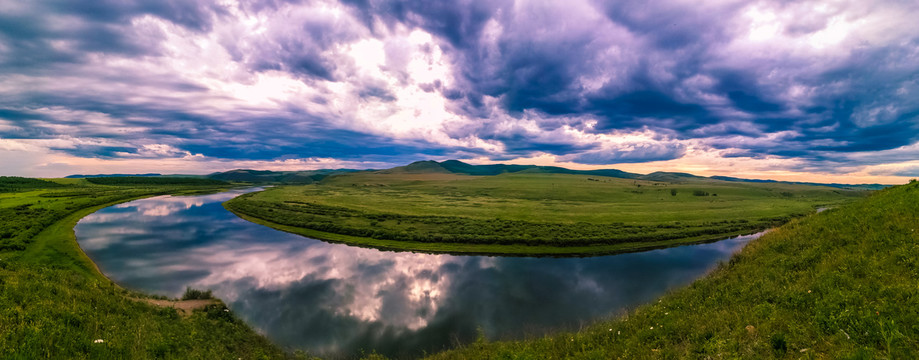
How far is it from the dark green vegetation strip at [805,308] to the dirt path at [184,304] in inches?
708

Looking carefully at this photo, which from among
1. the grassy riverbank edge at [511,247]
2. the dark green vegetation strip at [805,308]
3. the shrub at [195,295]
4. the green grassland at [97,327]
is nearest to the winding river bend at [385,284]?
the shrub at [195,295]

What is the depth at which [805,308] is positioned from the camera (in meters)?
10.4

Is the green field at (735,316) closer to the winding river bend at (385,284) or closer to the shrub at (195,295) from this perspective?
the winding river bend at (385,284)

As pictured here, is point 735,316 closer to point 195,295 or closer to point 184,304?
point 184,304

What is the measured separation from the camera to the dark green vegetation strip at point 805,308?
7.93 meters

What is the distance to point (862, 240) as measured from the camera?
46.1 feet

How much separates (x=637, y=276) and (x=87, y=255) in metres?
62.0

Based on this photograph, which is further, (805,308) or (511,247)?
(511,247)

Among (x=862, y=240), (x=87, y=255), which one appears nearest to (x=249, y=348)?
(x=862, y=240)

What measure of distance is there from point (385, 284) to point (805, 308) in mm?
28441

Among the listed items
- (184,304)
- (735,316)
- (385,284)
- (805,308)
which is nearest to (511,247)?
(385,284)

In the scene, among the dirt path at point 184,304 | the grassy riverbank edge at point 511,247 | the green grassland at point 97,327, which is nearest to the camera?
the green grassland at point 97,327

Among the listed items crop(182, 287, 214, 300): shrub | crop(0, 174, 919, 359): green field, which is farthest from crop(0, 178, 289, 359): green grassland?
crop(182, 287, 214, 300): shrub

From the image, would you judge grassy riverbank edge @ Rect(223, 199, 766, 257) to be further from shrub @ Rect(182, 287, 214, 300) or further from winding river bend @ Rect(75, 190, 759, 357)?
shrub @ Rect(182, 287, 214, 300)
